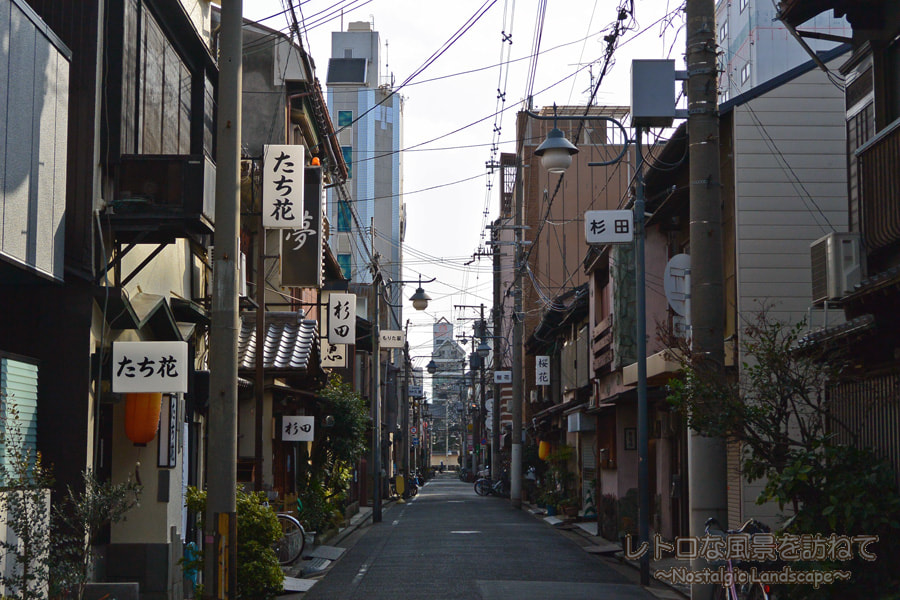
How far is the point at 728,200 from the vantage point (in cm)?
1828

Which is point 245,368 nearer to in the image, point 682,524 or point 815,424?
point 682,524

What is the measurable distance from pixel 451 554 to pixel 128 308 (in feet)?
37.9

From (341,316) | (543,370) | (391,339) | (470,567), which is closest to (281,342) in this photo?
(470,567)

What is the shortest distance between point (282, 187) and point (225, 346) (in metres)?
9.82

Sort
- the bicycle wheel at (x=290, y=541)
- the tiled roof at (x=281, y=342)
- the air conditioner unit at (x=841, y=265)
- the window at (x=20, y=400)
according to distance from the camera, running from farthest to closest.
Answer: the tiled roof at (x=281, y=342) < the bicycle wheel at (x=290, y=541) < the air conditioner unit at (x=841, y=265) < the window at (x=20, y=400)

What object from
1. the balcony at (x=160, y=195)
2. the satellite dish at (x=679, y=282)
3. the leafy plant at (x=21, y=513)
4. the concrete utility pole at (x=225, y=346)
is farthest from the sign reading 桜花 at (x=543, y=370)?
the concrete utility pole at (x=225, y=346)

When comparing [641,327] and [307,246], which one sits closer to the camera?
[641,327]

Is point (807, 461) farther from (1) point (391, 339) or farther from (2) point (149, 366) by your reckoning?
(1) point (391, 339)

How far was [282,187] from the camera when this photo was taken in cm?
1975

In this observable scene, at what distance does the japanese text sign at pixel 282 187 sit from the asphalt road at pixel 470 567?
692cm

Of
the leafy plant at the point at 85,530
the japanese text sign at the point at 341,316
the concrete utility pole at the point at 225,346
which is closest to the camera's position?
the leafy plant at the point at 85,530

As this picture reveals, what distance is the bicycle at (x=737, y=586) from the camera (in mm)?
10495

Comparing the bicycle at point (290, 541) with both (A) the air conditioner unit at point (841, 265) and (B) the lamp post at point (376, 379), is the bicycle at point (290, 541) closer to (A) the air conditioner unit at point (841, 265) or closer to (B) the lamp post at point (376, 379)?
(A) the air conditioner unit at point (841, 265)

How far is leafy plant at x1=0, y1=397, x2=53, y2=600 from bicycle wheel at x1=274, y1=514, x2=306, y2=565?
877 centimetres
